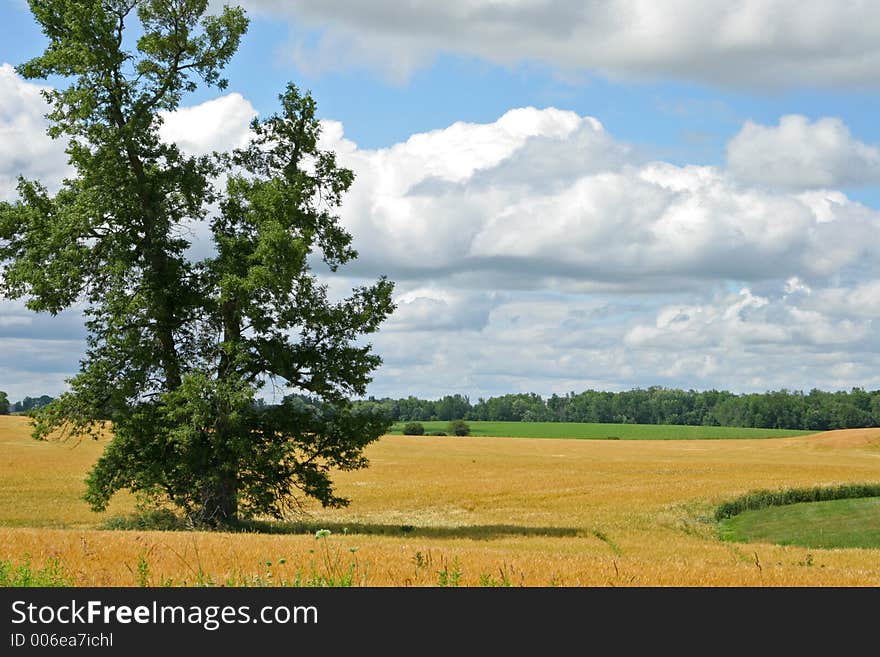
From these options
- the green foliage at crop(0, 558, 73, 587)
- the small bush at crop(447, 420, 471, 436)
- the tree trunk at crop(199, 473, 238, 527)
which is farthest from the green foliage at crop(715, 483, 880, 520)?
the small bush at crop(447, 420, 471, 436)

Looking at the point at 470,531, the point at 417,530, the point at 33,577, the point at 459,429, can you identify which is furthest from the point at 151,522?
the point at 459,429

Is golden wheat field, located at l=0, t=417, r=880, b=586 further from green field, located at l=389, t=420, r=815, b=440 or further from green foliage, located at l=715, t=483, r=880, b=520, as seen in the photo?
green field, located at l=389, t=420, r=815, b=440

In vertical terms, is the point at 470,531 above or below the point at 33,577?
below

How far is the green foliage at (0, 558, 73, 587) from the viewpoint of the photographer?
40.1ft

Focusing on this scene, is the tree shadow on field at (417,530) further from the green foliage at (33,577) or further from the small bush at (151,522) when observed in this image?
the green foliage at (33,577)

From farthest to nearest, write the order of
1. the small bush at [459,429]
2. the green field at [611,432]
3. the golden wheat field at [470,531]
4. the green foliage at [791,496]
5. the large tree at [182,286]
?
the green field at [611,432]
the small bush at [459,429]
the green foliage at [791,496]
the large tree at [182,286]
the golden wheat field at [470,531]

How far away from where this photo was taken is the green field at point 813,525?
33.1 metres

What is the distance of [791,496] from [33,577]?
42.0 metres

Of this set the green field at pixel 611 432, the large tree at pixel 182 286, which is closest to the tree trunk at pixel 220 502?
the large tree at pixel 182 286

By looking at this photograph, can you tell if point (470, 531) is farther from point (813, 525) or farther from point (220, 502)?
point (813, 525)

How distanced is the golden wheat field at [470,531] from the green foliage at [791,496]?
3.37 feet

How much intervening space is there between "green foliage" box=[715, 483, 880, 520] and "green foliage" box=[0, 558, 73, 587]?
32908mm

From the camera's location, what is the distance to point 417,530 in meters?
31.5

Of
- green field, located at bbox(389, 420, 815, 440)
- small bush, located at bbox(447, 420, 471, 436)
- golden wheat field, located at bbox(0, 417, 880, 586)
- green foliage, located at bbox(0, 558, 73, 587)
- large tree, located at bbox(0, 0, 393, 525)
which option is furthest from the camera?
green field, located at bbox(389, 420, 815, 440)
